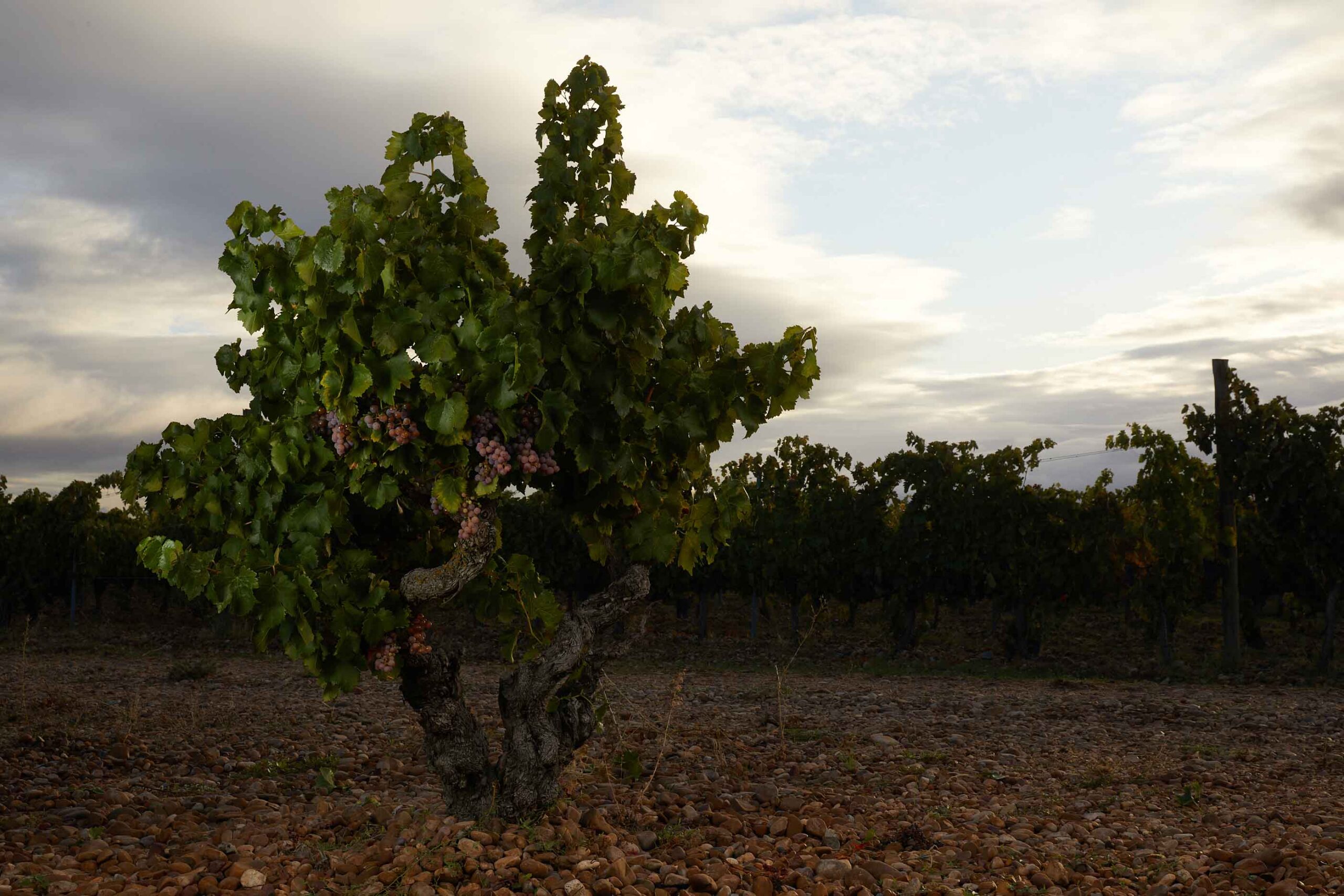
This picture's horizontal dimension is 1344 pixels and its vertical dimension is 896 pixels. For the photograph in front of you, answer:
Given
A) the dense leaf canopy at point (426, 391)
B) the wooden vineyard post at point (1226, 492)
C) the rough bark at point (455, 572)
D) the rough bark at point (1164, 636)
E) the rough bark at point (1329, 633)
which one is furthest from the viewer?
the rough bark at point (1164, 636)

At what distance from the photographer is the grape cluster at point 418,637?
6.30 meters

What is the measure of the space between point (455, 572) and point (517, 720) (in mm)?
1180

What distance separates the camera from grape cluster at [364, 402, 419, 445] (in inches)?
225

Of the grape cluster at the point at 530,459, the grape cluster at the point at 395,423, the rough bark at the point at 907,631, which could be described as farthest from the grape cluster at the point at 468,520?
the rough bark at the point at 907,631

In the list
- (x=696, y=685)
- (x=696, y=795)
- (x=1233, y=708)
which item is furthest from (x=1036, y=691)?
(x=696, y=795)

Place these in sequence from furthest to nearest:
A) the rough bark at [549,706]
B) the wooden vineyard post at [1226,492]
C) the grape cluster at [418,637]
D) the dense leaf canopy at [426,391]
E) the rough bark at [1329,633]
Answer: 1. the wooden vineyard post at [1226,492]
2. the rough bark at [1329,633]
3. the rough bark at [549,706]
4. the grape cluster at [418,637]
5. the dense leaf canopy at [426,391]

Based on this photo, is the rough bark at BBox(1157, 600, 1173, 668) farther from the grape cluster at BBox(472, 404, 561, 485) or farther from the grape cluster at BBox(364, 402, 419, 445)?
the grape cluster at BBox(364, 402, 419, 445)

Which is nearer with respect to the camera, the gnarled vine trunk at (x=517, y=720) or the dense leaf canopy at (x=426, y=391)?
the dense leaf canopy at (x=426, y=391)

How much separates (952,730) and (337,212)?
8844mm

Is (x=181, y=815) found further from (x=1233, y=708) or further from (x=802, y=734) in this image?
(x=1233, y=708)

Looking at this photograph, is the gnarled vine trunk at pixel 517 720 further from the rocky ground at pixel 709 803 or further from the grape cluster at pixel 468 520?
the grape cluster at pixel 468 520

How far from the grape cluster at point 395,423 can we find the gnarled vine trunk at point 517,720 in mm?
1540

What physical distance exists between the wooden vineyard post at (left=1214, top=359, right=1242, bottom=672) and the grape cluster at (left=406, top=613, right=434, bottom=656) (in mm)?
18830

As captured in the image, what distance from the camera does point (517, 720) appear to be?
6.61m
